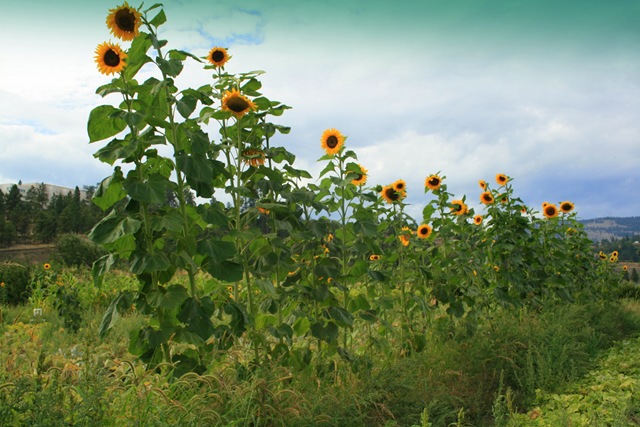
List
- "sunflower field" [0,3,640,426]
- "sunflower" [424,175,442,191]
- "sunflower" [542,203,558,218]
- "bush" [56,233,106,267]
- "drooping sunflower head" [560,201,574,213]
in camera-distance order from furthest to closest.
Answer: "bush" [56,233,106,267]
"drooping sunflower head" [560,201,574,213]
"sunflower" [542,203,558,218]
"sunflower" [424,175,442,191]
"sunflower field" [0,3,640,426]

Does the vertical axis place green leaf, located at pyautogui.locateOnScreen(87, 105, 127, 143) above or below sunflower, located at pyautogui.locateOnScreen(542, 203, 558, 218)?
above

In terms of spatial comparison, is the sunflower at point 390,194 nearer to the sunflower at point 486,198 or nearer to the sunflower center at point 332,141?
the sunflower center at point 332,141

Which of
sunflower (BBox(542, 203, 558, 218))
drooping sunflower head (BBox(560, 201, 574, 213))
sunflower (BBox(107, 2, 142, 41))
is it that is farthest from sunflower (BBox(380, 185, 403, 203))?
drooping sunflower head (BBox(560, 201, 574, 213))

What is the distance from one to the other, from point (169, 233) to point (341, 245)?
52.0 inches

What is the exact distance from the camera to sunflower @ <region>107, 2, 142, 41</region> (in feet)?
10.1

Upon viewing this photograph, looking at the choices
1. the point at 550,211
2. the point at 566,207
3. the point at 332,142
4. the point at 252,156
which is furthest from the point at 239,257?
the point at 566,207

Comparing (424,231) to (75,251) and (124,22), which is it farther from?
(75,251)

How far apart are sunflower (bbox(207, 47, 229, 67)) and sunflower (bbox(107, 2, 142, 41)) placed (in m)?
0.66

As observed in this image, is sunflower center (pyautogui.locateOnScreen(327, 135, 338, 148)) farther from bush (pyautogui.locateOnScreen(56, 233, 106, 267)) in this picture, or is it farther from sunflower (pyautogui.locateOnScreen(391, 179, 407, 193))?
bush (pyautogui.locateOnScreen(56, 233, 106, 267))

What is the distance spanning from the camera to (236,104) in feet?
10.9

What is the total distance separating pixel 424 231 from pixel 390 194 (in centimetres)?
74

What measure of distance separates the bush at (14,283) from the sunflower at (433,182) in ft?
→ 20.9

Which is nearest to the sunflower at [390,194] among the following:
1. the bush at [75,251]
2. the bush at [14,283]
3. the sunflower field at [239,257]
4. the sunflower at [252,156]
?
the sunflower field at [239,257]

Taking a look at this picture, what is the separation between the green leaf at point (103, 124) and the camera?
3.07 metres
